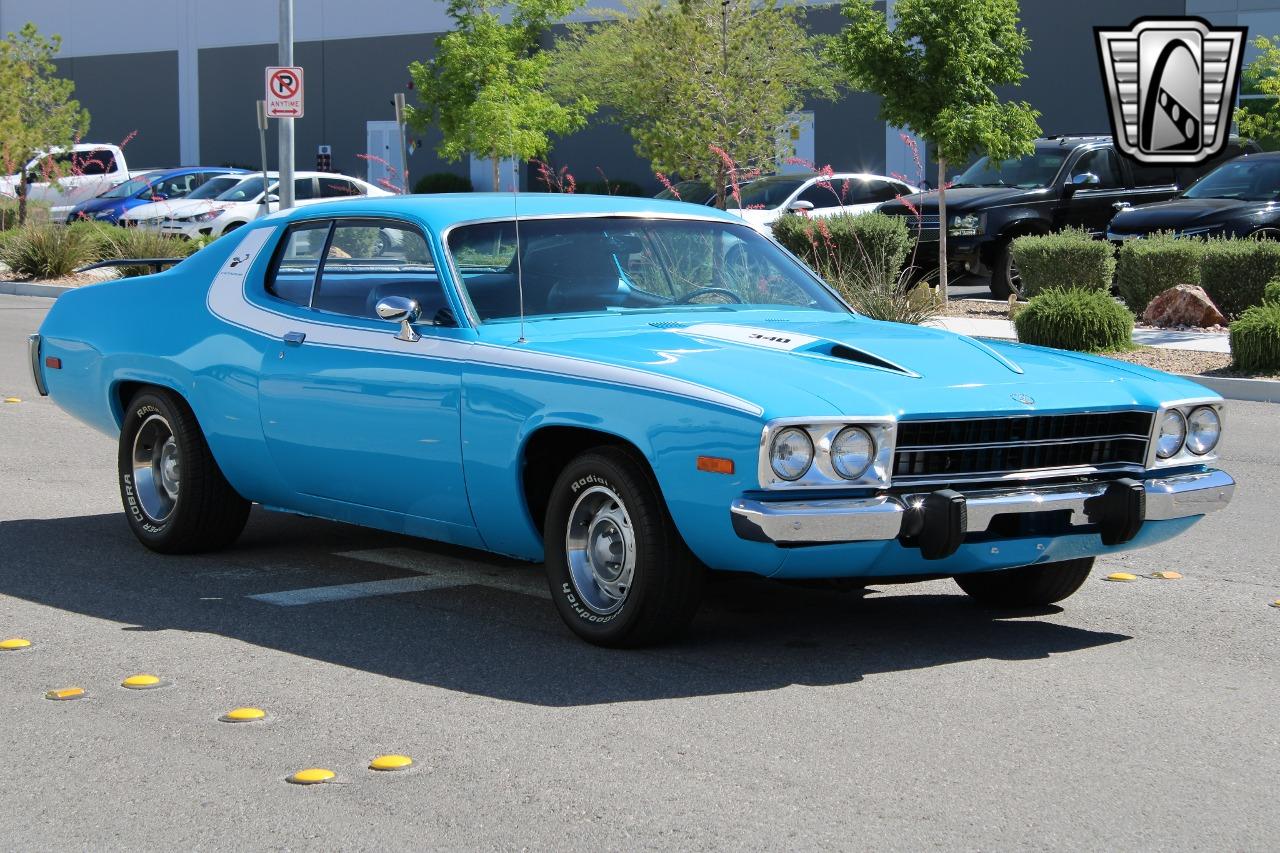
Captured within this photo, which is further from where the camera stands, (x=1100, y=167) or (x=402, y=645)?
(x=1100, y=167)

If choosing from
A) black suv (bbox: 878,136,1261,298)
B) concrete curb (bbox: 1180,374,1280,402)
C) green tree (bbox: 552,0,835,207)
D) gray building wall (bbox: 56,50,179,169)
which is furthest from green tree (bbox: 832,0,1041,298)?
gray building wall (bbox: 56,50,179,169)

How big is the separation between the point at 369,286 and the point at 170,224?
24.9 meters

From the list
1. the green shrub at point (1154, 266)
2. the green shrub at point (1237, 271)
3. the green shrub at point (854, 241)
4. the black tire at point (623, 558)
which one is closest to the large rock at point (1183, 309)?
the green shrub at point (1237, 271)

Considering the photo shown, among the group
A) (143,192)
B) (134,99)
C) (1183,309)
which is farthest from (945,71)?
(134,99)

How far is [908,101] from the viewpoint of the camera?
20953 mm

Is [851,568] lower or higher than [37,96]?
lower

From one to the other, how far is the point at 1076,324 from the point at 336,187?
20028 millimetres

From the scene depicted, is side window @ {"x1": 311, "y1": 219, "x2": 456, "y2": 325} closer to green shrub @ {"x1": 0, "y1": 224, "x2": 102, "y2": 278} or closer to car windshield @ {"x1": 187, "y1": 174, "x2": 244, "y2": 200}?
green shrub @ {"x1": 0, "y1": 224, "x2": 102, "y2": 278}

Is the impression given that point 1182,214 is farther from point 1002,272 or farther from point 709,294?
point 709,294

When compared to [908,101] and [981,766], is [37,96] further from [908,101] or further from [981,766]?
[981,766]

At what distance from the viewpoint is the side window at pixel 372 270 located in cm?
Result: 679

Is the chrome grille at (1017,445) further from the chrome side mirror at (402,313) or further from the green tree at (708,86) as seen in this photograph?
the green tree at (708,86)

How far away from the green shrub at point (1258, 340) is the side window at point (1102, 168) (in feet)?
26.6

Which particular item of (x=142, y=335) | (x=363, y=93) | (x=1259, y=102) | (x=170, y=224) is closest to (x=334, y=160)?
(x=363, y=93)
